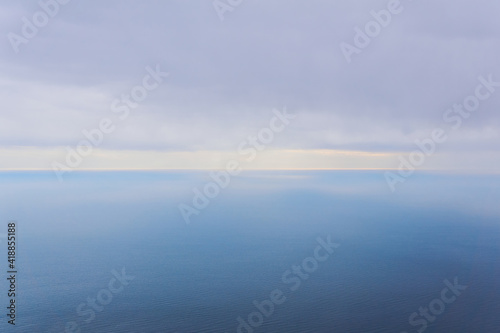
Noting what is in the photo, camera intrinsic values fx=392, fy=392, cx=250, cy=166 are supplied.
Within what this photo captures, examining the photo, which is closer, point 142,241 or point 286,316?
point 286,316

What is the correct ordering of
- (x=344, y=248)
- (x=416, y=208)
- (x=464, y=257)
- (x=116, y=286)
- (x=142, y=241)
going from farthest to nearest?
(x=416, y=208) → (x=142, y=241) → (x=344, y=248) → (x=464, y=257) → (x=116, y=286)

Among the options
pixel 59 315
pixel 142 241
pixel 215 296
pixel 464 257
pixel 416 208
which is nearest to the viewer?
pixel 59 315

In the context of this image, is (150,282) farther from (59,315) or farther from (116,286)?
(59,315)

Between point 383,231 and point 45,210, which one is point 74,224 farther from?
point 383,231

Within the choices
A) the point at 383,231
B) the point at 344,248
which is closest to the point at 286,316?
the point at 344,248

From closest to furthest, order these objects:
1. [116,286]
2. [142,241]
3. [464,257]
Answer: [116,286], [464,257], [142,241]

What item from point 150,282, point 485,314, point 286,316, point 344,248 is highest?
point 344,248

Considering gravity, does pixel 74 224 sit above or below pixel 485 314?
above

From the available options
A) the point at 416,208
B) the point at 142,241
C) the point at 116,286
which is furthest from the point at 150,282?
the point at 416,208

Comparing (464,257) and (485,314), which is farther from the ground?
(464,257)
